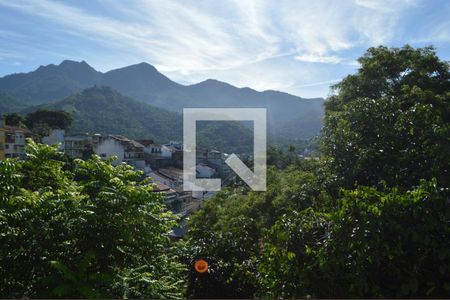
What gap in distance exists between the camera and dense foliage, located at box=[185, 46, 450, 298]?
3176 millimetres

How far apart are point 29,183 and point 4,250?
7.05 feet

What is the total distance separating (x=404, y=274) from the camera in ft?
10.6

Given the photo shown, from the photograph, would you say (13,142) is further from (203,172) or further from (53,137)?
(203,172)

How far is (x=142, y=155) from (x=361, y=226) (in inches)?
1575

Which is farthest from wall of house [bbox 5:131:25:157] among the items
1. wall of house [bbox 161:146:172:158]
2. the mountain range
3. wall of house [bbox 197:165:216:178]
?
the mountain range

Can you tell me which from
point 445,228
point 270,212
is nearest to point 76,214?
point 445,228

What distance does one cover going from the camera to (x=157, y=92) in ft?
609

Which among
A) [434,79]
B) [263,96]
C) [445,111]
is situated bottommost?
[445,111]

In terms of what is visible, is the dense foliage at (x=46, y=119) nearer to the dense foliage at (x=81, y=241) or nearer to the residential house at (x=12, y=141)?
the residential house at (x=12, y=141)

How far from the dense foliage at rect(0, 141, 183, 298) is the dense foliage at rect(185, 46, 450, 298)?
1432mm

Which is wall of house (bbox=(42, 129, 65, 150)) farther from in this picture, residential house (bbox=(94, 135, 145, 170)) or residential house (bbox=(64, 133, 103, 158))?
residential house (bbox=(94, 135, 145, 170))

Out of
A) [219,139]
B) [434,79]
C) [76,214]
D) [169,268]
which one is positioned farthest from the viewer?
[219,139]

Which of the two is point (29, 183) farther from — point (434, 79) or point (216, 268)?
point (434, 79)

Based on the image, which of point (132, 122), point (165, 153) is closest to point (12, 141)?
point (165, 153)
